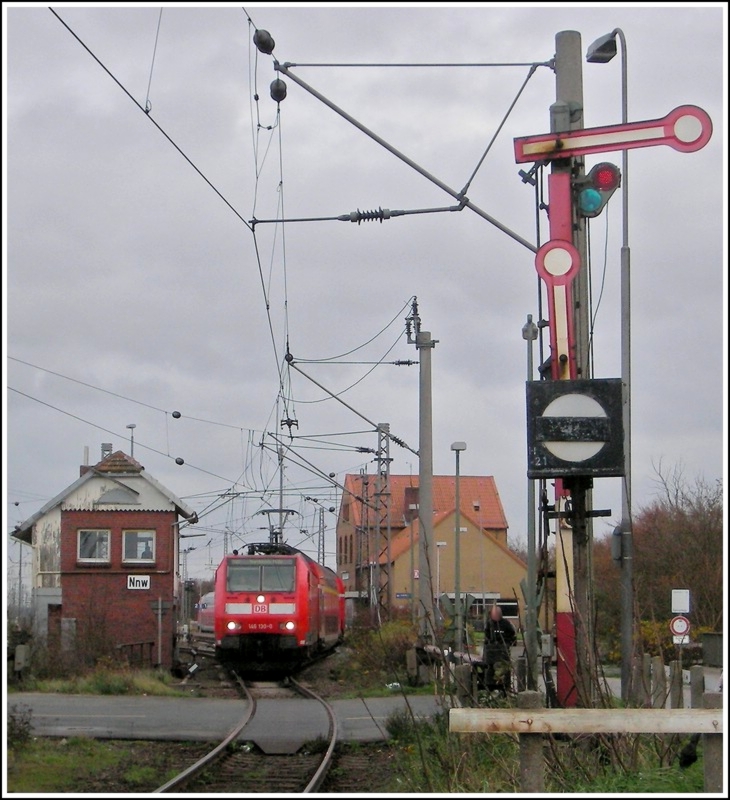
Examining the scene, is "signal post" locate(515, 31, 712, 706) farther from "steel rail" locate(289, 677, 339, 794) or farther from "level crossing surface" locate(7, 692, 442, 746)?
"level crossing surface" locate(7, 692, 442, 746)

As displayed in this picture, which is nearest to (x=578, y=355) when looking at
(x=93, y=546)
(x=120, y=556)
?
(x=120, y=556)

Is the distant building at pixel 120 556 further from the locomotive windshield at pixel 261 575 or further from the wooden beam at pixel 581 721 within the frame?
the wooden beam at pixel 581 721

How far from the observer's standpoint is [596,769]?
311 inches

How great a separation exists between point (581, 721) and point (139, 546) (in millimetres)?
33838

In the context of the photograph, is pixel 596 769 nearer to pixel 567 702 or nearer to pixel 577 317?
pixel 567 702

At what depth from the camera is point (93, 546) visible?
3878cm

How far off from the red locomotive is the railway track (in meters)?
11.4

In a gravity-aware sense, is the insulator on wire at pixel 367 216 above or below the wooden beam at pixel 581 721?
above

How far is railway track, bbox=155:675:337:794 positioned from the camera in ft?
38.9

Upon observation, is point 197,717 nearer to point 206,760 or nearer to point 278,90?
point 206,760

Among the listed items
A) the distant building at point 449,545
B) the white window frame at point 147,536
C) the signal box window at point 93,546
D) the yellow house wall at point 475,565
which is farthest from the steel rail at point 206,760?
the yellow house wall at point 475,565

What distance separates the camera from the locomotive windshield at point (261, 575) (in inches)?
1125

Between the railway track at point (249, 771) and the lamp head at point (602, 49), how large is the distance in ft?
24.0

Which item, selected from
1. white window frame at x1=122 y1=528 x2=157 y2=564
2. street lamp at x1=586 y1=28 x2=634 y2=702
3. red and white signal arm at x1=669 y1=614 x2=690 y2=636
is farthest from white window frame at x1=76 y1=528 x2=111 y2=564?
street lamp at x1=586 y1=28 x2=634 y2=702
